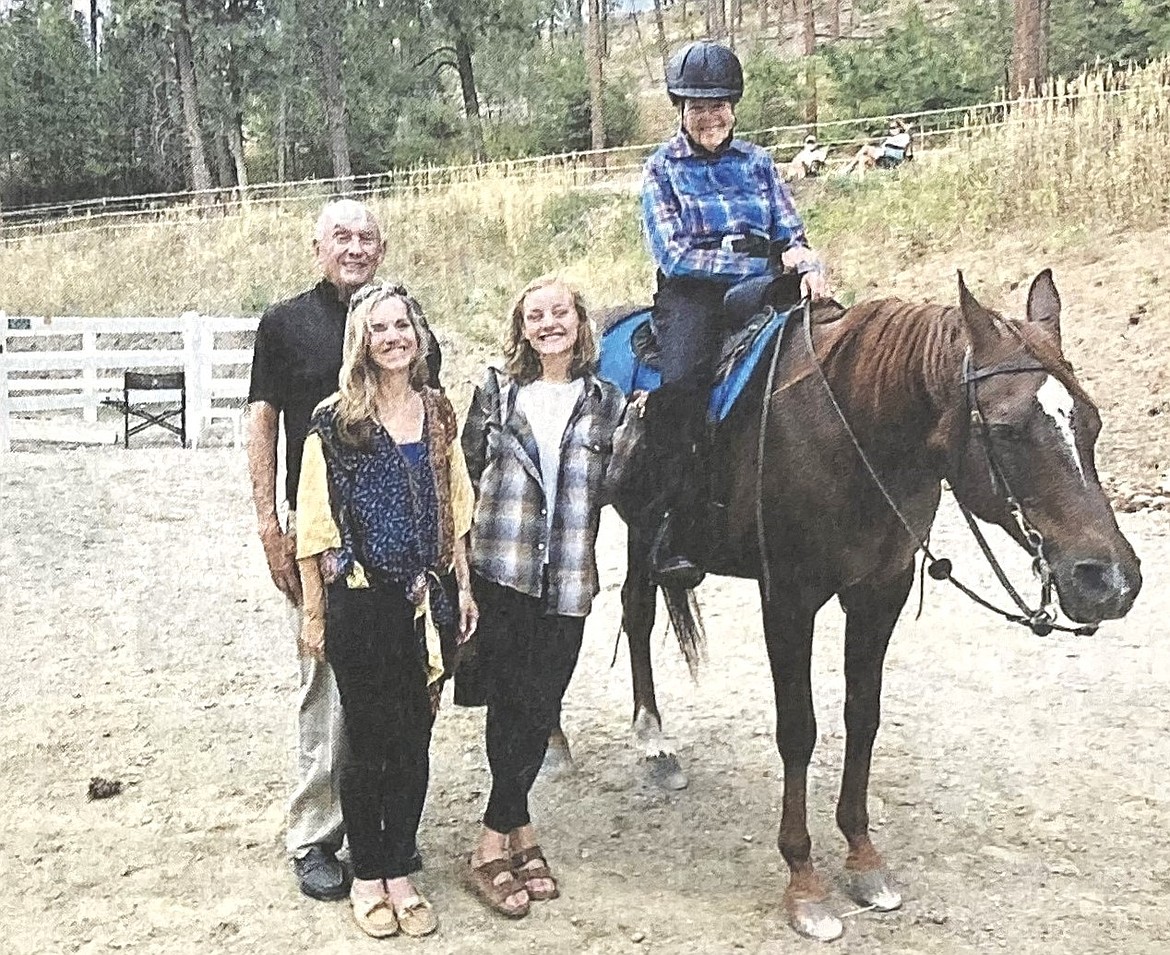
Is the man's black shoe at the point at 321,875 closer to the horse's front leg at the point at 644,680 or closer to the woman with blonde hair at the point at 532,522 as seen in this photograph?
the woman with blonde hair at the point at 532,522

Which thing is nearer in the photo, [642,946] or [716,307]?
[642,946]

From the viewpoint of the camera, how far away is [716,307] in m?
3.82

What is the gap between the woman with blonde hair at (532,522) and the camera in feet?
11.1

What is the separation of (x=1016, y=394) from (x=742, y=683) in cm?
288

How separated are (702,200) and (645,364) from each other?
53 centimetres

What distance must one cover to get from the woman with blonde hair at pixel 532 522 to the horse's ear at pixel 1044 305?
1.09 meters

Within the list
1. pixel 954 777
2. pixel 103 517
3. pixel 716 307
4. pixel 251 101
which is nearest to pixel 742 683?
pixel 954 777

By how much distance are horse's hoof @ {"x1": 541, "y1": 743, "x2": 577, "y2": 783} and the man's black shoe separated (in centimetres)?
103

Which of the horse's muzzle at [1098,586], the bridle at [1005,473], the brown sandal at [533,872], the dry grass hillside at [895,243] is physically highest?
the dry grass hillside at [895,243]

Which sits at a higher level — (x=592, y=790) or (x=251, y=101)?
(x=251, y=101)

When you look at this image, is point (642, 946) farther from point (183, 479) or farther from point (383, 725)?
point (183, 479)

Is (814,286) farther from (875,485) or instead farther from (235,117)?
(235,117)

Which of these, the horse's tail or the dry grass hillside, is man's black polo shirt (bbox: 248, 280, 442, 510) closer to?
the horse's tail

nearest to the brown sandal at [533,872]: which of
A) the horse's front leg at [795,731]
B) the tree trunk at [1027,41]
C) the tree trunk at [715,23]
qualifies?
the horse's front leg at [795,731]
